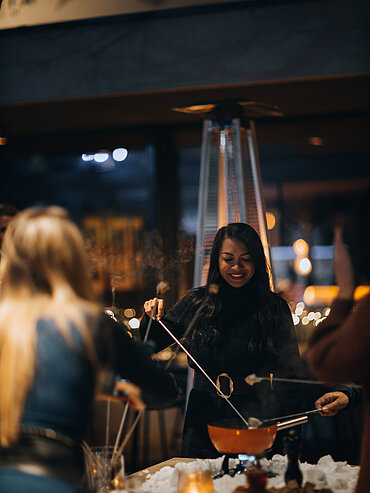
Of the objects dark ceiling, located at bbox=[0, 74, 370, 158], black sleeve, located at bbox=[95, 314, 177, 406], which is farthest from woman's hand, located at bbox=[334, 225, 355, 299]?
dark ceiling, located at bbox=[0, 74, 370, 158]

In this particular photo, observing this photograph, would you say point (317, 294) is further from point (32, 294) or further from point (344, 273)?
point (32, 294)

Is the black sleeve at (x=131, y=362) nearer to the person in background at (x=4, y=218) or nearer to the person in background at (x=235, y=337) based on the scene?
the person in background at (x=235, y=337)

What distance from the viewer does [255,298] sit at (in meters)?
2.15

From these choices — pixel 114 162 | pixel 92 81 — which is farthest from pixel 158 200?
pixel 92 81

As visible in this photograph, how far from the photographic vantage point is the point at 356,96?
336 centimetres

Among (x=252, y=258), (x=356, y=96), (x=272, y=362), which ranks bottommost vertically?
(x=272, y=362)

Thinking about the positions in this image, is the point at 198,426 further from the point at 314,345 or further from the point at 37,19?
the point at 37,19

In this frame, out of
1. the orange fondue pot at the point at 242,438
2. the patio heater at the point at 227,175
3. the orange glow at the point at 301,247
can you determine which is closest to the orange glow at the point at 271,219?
the orange glow at the point at 301,247

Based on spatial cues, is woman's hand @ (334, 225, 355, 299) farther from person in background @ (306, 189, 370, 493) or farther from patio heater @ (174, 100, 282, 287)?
patio heater @ (174, 100, 282, 287)

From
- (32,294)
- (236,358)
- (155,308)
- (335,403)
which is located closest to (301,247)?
(236,358)

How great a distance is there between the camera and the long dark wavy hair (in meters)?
2.11

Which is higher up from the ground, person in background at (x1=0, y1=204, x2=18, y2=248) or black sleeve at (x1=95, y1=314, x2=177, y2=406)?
person in background at (x1=0, y1=204, x2=18, y2=248)

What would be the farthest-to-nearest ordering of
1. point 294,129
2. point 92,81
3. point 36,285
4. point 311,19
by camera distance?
point 294,129 < point 92,81 < point 311,19 < point 36,285

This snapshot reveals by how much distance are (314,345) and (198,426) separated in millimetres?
946
